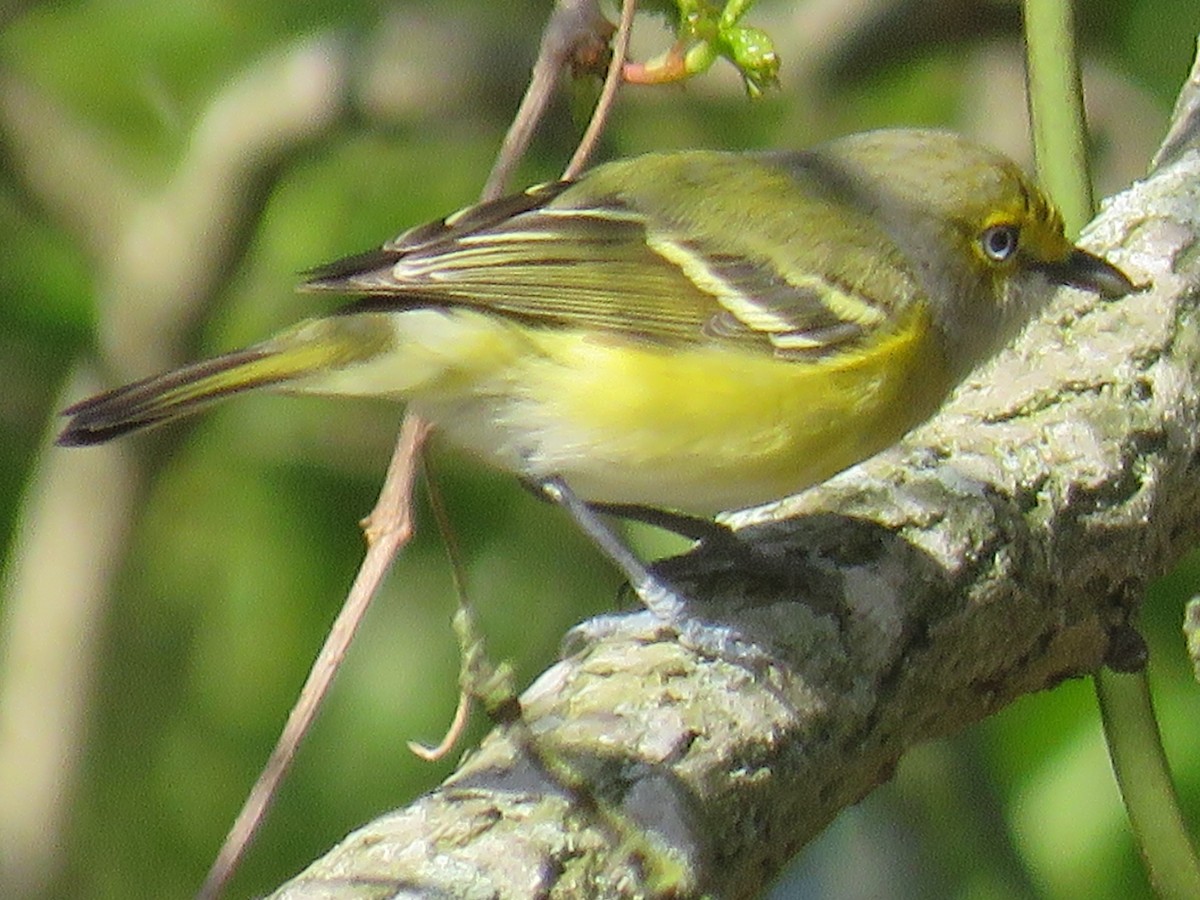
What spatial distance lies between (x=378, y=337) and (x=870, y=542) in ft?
2.60

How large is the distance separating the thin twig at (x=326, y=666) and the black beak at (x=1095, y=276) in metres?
1.20

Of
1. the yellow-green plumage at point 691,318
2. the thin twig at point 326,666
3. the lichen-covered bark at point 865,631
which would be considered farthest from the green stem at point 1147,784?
the thin twig at point 326,666

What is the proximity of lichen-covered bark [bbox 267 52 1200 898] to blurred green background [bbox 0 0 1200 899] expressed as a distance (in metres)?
0.94

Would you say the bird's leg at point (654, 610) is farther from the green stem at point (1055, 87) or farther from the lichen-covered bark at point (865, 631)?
the green stem at point (1055, 87)

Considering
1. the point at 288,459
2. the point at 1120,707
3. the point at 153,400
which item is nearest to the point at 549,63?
the point at 153,400

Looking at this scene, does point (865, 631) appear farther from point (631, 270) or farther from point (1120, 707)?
point (631, 270)

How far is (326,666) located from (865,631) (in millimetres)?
737

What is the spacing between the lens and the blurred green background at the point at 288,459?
392 centimetres

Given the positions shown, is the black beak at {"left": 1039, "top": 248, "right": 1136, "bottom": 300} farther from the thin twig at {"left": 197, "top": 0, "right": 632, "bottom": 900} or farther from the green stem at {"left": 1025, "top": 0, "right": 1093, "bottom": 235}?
the thin twig at {"left": 197, "top": 0, "right": 632, "bottom": 900}

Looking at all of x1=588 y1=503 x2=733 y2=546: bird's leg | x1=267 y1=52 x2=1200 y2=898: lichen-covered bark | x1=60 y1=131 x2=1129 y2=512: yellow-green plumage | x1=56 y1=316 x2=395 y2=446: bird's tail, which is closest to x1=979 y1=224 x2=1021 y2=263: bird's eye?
x1=60 y1=131 x2=1129 y2=512: yellow-green plumage

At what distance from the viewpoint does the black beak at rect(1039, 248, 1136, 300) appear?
3.11 m

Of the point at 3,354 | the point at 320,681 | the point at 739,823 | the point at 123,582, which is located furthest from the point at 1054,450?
the point at 3,354

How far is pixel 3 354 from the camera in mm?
4551

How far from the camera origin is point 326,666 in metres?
2.37
